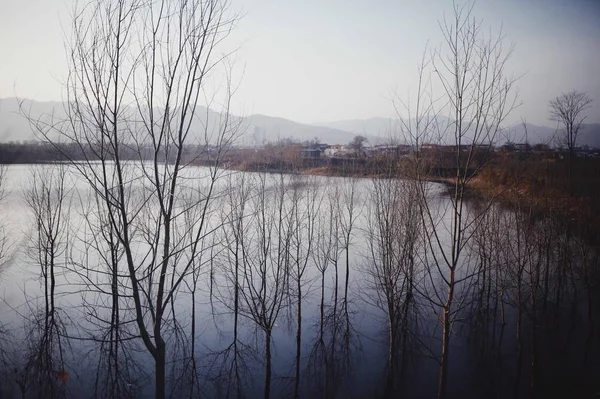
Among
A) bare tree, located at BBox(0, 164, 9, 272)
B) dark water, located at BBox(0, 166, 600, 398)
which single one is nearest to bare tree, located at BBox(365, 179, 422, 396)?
dark water, located at BBox(0, 166, 600, 398)

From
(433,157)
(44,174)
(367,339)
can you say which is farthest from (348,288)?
(44,174)

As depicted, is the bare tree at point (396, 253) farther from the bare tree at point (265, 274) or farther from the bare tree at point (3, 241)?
the bare tree at point (3, 241)

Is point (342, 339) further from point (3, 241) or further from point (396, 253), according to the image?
Result: point (3, 241)

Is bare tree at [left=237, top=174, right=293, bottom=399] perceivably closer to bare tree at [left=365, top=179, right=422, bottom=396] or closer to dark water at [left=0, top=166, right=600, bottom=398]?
dark water at [left=0, top=166, right=600, bottom=398]

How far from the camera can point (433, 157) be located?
703cm

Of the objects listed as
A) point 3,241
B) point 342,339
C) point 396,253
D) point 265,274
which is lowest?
point 342,339

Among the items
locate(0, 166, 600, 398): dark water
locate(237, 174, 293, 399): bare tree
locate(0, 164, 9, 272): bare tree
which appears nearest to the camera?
locate(237, 174, 293, 399): bare tree

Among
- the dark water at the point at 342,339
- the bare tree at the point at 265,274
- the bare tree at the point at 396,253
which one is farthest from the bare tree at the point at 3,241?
the bare tree at the point at 396,253

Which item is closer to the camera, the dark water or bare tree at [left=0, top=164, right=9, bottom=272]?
the dark water

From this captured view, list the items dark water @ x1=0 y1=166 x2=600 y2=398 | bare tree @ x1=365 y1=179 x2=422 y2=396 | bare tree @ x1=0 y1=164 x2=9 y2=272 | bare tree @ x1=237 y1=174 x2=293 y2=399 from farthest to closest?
bare tree @ x1=0 y1=164 x2=9 y2=272 → dark water @ x1=0 y1=166 x2=600 y2=398 → bare tree @ x1=365 y1=179 x2=422 y2=396 → bare tree @ x1=237 y1=174 x2=293 y2=399

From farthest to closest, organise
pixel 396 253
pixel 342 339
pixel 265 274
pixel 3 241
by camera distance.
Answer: pixel 3 241 < pixel 342 339 < pixel 396 253 < pixel 265 274

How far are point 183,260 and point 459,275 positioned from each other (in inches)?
469

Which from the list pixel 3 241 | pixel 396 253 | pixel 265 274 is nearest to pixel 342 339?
pixel 396 253

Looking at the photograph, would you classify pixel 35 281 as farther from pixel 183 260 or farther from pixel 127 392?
pixel 127 392
